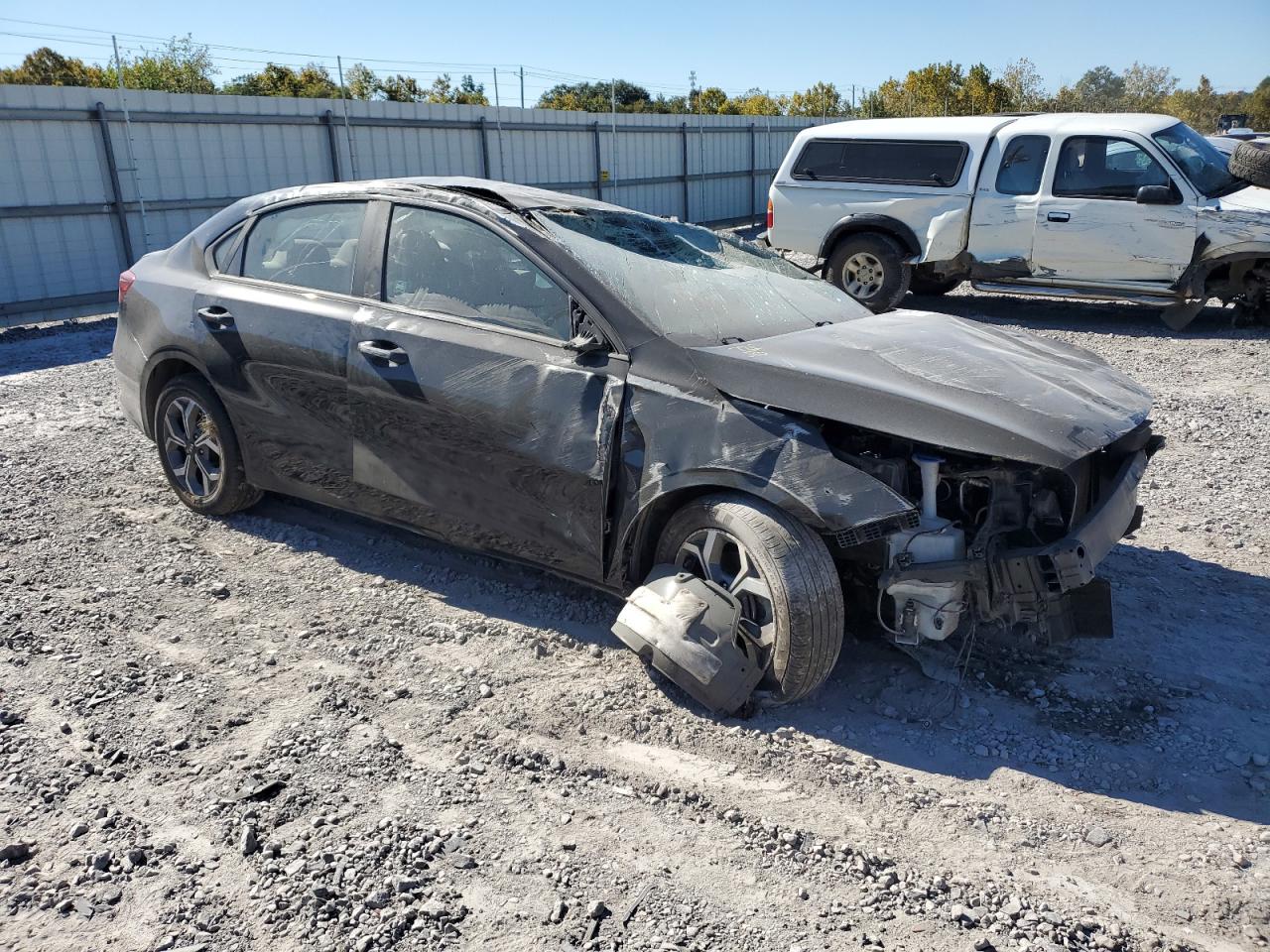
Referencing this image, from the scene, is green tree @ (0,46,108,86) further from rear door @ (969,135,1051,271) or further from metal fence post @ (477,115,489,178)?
rear door @ (969,135,1051,271)

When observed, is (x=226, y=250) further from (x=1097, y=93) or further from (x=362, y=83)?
(x=1097, y=93)

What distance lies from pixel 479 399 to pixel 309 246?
1387 mm

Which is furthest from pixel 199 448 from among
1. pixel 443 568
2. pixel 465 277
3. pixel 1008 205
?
pixel 1008 205

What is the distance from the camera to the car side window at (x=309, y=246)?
15.1 feet

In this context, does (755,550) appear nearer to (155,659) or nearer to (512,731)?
(512,731)

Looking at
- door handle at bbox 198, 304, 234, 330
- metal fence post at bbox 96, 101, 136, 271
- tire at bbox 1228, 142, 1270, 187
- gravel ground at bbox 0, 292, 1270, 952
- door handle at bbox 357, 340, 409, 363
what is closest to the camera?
gravel ground at bbox 0, 292, 1270, 952

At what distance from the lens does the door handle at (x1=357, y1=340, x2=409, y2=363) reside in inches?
166

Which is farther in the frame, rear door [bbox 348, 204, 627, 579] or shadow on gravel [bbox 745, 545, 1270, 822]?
rear door [bbox 348, 204, 627, 579]

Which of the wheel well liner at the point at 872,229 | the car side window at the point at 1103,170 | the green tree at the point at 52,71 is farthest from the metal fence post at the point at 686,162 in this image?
the green tree at the point at 52,71

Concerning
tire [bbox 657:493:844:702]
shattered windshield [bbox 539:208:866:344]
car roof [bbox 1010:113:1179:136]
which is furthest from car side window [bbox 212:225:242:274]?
car roof [bbox 1010:113:1179:136]

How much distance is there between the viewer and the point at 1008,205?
34.6 ft

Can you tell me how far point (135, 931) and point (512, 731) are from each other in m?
1.25

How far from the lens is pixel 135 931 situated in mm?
2559

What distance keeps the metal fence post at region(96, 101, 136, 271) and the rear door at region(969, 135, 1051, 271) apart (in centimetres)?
989
